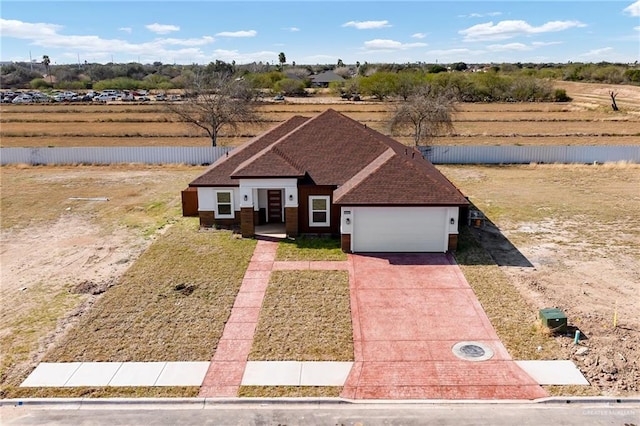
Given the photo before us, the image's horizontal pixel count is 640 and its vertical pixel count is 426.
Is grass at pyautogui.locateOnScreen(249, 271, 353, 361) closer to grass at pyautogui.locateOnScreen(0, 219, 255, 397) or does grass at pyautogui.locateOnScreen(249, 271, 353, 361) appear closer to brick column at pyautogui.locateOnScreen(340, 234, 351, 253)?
grass at pyautogui.locateOnScreen(0, 219, 255, 397)

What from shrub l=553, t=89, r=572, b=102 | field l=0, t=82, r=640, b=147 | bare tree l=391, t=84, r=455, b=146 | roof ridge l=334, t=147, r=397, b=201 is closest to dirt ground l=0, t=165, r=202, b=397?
roof ridge l=334, t=147, r=397, b=201

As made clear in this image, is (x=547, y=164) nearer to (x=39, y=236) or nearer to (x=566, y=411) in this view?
(x=566, y=411)

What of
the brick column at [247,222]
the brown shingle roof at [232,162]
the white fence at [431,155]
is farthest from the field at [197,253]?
the brown shingle roof at [232,162]

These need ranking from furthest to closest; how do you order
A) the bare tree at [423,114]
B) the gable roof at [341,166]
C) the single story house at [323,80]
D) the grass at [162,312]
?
the single story house at [323,80], the bare tree at [423,114], the gable roof at [341,166], the grass at [162,312]

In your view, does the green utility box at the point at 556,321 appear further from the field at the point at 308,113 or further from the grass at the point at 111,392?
the field at the point at 308,113

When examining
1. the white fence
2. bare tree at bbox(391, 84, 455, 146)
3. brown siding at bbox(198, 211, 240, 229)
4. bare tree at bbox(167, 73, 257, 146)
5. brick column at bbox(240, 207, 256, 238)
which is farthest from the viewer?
bare tree at bbox(167, 73, 257, 146)

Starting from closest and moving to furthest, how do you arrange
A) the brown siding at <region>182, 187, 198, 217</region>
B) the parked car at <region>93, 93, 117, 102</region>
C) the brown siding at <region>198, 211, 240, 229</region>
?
the brown siding at <region>198, 211, 240, 229</region>
the brown siding at <region>182, 187, 198, 217</region>
the parked car at <region>93, 93, 117, 102</region>
